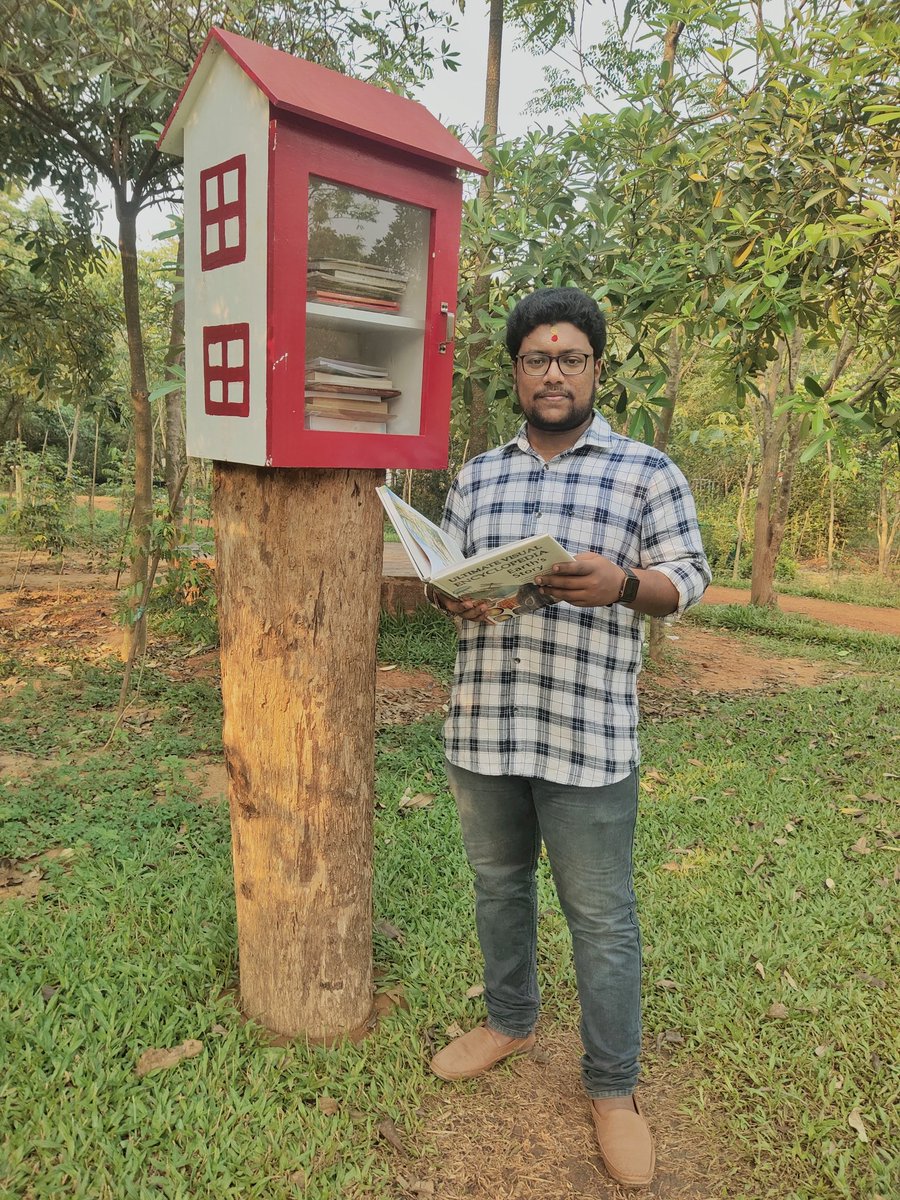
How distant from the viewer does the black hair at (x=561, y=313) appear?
1730mm

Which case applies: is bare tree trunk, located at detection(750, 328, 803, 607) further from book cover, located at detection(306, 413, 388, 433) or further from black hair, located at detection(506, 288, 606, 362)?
book cover, located at detection(306, 413, 388, 433)

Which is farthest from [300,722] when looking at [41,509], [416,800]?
[41,509]

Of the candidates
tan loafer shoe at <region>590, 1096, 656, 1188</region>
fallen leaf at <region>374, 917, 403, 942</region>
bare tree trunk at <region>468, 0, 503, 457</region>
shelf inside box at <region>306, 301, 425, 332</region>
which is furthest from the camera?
bare tree trunk at <region>468, 0, 503, 457</region>

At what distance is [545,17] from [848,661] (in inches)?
228

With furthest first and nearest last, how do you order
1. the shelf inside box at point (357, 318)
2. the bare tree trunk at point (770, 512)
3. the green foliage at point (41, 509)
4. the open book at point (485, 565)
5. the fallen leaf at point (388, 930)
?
the bare tree trunk at point (770, 512), the green foliage at point (41, 509), the fallen leaf at point (388, 930), the shelf inside box at point (357, 318), the open book at point (485, 565)

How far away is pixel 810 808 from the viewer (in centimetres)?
377

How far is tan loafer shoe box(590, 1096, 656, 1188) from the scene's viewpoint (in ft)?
5.91

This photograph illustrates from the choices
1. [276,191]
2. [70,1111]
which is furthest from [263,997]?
[276,191]

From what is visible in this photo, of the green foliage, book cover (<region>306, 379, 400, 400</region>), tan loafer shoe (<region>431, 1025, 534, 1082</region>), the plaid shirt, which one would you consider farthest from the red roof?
the green foliage

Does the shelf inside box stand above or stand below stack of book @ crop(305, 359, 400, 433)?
above

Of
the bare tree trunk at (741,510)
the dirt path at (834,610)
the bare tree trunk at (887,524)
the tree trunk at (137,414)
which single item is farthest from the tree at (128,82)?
the bare tree trunk at (887,524)

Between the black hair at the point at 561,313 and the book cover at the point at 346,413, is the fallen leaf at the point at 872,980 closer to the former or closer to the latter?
the black hair at the point at 561,313

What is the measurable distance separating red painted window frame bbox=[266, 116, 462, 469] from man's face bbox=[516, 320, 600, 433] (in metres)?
0.22

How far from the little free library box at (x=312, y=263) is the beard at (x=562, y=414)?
241 millimetres
